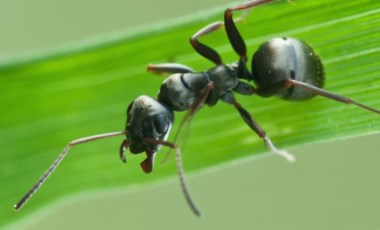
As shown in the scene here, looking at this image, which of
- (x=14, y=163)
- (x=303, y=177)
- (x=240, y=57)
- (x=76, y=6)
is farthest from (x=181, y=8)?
(x=14, y=163)

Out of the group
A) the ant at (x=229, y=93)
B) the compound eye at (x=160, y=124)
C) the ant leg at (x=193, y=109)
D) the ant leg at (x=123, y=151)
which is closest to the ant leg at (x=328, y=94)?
the ant at (x=229, y=93)

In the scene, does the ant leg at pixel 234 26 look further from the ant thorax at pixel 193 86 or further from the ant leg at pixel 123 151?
the ant leg at pixel 123 151

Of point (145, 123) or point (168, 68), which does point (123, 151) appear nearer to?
point (145, 123)

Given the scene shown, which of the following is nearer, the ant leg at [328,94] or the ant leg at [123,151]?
the ant leg at [328,94]

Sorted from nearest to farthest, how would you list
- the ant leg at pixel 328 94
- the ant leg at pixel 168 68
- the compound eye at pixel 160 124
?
the ant leg at pixel 328 94 → the compound eye at pixel 160 124 → the ant leg at pixel 168 68

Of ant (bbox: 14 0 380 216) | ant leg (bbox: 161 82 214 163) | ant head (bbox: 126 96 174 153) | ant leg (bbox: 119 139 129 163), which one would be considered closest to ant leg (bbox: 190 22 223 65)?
ant (bbox: 14 0 380 216)

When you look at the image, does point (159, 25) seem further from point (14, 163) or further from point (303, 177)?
point (303, 177)

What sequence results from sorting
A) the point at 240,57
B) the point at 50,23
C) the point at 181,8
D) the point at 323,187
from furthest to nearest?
the point at 50,23 < the point at 181,8 < the point at 323,187 < the point at 240,57

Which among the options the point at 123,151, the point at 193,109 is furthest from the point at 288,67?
the point at 123,151
